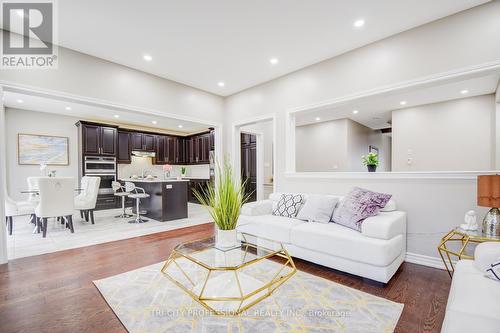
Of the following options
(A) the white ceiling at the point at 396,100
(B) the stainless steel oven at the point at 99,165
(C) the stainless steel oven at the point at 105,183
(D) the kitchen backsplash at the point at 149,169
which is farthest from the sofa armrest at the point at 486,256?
(B) the stainless steel oven at the point at 99,165

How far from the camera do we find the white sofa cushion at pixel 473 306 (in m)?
1.01

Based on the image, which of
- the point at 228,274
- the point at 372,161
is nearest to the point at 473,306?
the point at 228,274

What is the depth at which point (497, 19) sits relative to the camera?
2.41 metres

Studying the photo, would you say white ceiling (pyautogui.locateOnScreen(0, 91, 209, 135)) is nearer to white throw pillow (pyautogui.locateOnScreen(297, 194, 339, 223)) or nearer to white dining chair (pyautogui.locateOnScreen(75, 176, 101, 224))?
white dining chair (pyautogui.locateOnScreen(75, 176, 101, 224))

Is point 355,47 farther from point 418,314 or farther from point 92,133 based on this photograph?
point 92,133

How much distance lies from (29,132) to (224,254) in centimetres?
704

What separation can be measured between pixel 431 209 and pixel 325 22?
259 centimetres

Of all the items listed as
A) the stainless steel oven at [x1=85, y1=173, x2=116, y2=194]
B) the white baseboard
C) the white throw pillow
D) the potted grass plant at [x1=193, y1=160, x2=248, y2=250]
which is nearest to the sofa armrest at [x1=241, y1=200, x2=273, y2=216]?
the white throw pillow

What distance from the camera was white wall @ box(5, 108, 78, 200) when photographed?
580 centimetres

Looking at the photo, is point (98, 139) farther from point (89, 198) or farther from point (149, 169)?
point (89, 198)

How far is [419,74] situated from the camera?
9.34 ft

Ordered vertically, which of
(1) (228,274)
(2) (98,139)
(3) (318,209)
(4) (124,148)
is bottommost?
(1) (228,274)

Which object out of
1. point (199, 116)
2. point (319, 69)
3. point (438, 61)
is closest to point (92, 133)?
point (199, 116)

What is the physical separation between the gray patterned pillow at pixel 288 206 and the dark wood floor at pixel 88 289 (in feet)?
2.24
